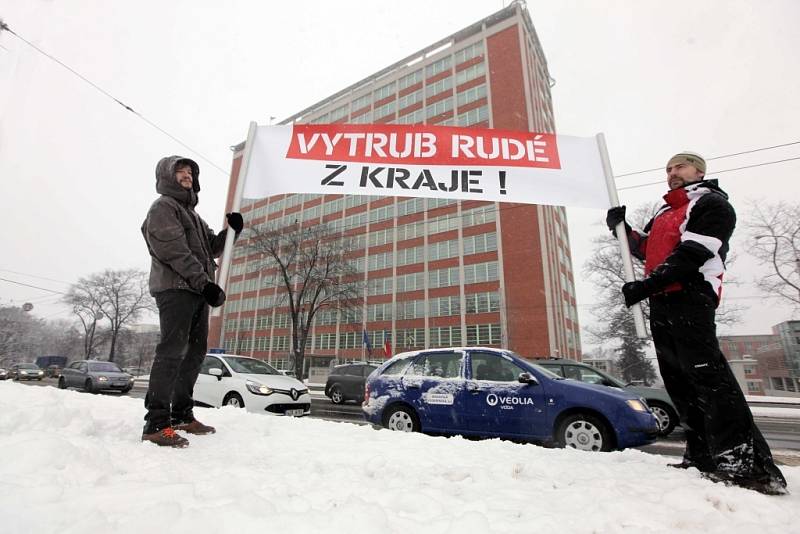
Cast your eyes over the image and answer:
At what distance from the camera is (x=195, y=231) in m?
3.31

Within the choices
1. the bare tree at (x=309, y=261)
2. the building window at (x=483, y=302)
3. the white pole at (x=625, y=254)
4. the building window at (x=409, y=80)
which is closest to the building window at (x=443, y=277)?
the building window at (x=483, y=302)

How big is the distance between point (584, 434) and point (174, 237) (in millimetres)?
5124

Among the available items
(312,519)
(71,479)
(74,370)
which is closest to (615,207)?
(312,519)

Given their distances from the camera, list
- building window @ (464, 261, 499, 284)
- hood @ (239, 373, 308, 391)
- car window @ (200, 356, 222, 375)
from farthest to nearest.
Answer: building window @ (464, 261, 499, 284)
car window @ (200, 356, 222, 375)
hood @ (239, 373, 308, 391)

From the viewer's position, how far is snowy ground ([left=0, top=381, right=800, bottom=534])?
1.40 meters

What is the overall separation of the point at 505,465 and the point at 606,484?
0.57 meters

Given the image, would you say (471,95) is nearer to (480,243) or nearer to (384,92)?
(384,92)

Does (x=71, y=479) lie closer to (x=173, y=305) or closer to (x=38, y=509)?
(x=38, y=509)

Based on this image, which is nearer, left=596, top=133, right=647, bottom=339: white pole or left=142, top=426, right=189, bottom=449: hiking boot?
left=142, top=426, right=189, bottom=449: hiking boot

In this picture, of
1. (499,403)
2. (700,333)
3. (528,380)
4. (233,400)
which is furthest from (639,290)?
(233,400)

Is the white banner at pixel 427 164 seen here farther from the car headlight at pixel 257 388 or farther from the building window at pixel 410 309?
the building window at pixel 410 309

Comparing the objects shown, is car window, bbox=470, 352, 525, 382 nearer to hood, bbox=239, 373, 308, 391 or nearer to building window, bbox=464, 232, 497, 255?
hood, bbox=239, 373, 308, 391

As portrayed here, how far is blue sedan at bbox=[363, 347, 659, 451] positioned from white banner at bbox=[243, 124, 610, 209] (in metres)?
2.60

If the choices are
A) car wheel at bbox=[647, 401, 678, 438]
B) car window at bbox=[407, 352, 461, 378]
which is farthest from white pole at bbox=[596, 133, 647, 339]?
car wheel at bbox=[647, 401, 678, 438]
